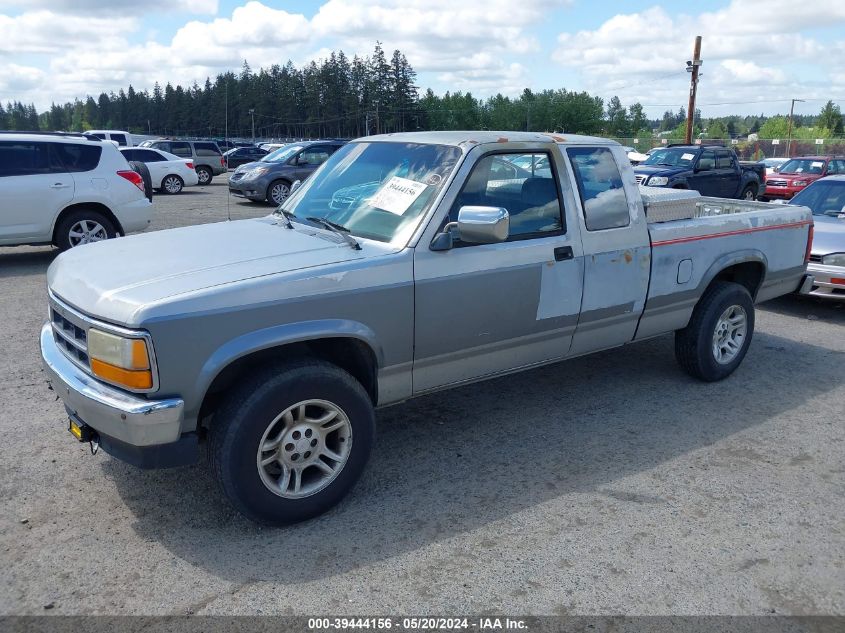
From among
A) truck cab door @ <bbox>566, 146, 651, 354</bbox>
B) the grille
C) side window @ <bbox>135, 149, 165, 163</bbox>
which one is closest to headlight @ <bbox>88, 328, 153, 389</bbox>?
the grille

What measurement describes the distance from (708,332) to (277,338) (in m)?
3.61

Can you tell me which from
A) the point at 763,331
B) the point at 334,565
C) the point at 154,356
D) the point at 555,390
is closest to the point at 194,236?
the point at 154,356

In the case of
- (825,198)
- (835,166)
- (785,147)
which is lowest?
(825,198)

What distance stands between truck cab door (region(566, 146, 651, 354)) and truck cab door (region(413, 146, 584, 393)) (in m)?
0.13

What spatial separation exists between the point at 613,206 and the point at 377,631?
315cm

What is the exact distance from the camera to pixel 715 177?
17406 mm

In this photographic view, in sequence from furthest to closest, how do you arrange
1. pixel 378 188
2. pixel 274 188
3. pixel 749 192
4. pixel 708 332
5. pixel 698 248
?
1. pixel 749 192
2. pixel 274 188
3. pixel 708 332
4. pixel 698 248
5. pixel 378 188

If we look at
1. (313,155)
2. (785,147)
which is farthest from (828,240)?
(785,147)

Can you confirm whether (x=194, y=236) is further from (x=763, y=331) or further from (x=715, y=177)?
(x=715, y=177)

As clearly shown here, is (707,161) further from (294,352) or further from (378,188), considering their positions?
(294,352)

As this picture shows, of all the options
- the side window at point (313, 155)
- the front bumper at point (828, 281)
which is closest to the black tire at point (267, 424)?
the front bumper at point (828, 281)

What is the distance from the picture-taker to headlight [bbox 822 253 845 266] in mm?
7949

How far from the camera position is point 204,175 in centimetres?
2834

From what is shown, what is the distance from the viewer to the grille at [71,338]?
343cm
